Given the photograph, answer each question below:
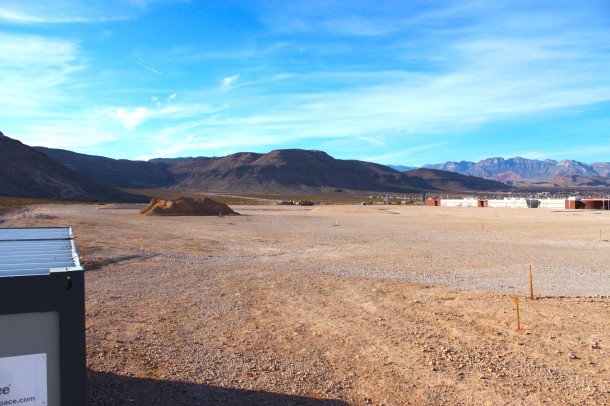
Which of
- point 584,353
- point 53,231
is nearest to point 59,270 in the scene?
point 53,231

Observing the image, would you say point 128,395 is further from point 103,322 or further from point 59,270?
point 103,322

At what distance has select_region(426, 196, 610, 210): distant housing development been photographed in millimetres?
72500

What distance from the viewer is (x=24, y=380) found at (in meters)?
4.54

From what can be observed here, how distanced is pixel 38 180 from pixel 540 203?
96810 millimetres

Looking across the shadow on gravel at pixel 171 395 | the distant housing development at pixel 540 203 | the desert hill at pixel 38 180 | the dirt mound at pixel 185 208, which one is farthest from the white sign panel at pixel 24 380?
the desert hill at pixel 38 180

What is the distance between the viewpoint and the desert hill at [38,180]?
104m

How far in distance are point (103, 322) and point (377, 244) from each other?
1694 cm

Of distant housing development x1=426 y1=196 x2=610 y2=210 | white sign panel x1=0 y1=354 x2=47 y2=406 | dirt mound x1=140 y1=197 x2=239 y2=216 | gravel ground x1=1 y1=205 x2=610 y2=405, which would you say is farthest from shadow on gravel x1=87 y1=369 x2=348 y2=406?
distant housing development x1=426 y1=196 x2=610 y2=210

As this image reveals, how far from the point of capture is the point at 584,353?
8.02m

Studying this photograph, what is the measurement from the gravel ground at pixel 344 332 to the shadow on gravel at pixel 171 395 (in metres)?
0.02

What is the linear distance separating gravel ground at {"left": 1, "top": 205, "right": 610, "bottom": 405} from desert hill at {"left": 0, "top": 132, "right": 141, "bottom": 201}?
3858 inches

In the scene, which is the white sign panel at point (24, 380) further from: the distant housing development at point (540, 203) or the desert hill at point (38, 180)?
the desert hill at point (38, 180)

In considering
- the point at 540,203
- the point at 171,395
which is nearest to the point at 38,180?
the point at 540,203

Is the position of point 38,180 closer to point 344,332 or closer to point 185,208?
point 185,208
